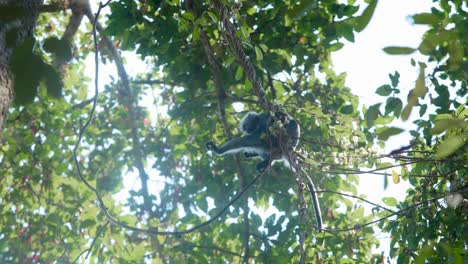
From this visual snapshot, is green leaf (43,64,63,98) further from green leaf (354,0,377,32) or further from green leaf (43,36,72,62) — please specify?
green leaf (354,0,377,32)

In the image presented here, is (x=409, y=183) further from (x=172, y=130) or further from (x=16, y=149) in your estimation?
(x=16, y=149)

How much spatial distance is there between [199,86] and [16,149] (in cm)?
283

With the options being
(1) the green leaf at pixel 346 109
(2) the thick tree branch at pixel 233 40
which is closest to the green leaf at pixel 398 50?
(2) the thick tree branch at pixel 233 40

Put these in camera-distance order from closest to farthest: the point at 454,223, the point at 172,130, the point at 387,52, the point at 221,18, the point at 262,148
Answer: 1. the point at 387,52
2. the point at 221,18
3. the point at 454,223
4. the point at 262,148
5. the point at 172,130

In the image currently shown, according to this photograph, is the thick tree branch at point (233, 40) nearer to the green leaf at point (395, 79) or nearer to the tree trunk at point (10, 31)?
the green leaf at point (395, 79)

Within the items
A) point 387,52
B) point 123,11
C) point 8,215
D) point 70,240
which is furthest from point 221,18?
point 8,215

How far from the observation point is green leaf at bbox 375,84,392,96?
3.63m

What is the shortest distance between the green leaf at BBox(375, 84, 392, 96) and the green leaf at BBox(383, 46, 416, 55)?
236cm

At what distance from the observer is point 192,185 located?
637 cm

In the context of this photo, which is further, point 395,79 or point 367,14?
point 395,79

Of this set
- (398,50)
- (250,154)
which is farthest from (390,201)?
(398,50)

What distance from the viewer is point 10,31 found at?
132cm

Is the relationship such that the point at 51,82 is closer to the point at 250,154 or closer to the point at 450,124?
the point at 450,124

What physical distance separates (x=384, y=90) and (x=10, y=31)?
2.96m
